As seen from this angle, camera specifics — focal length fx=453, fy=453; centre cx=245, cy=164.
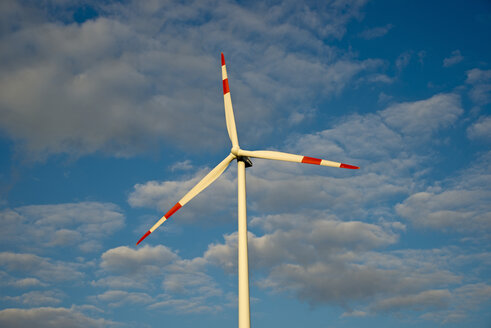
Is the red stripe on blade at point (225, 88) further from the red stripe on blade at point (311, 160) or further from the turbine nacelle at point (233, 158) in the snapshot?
the red stripe on blade at point (311, 160)

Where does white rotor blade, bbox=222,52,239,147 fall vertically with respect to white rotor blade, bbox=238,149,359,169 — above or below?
above

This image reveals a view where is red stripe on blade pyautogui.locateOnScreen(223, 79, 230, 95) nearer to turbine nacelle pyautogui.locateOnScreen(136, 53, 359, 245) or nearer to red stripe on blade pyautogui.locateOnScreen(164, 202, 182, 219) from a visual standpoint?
turbine nacelle pyautogui.locateOnScreen(136, 53, 359, 245)

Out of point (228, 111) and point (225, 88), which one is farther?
point (225, 88)

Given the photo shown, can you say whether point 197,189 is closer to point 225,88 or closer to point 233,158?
point 233,158

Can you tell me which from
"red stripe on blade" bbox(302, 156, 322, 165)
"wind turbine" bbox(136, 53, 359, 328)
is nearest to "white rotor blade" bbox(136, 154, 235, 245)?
"wind turbine" bbox(136, 53, 359, 328)

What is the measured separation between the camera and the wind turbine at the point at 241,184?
4303 centimetres

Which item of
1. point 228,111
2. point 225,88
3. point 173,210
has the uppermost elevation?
point 225,88

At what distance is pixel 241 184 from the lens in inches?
1895

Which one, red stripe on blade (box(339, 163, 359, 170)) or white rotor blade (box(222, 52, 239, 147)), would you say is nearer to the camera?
red stripe on blade (box(339, 163, 359, 170))

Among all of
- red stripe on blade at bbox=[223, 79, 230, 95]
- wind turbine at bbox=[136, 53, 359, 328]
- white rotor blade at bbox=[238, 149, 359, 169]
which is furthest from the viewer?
red stripe on blade at bbox=[223, 79, 230, 95]

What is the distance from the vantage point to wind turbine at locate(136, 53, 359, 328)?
43.0 m

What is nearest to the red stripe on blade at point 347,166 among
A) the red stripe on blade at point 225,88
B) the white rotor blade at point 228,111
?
the white rotor blade at point 228,111

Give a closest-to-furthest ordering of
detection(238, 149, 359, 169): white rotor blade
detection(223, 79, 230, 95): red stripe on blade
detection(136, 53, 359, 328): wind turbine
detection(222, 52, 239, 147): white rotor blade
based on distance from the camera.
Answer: detection(136, 53, 359, 328): wind turbine, detection(238, 149, 359, 169): white rotor blade, detection(222, 52, 239, 147): white rotor blade, detection(223, 79, 230, 95): red stripe on blade

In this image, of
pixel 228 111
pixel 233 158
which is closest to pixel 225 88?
pixel 228 111
